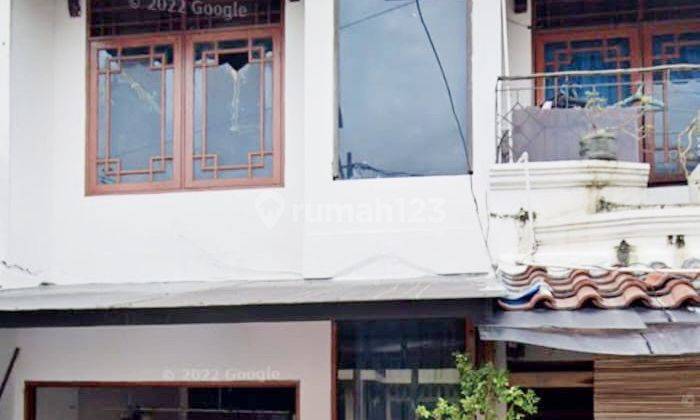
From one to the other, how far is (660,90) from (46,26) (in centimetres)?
570

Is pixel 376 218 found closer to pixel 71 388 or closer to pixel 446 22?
pixel 446 22

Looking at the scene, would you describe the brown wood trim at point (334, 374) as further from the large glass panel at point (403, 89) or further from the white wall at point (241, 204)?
the large glass panel at point (403, 89)

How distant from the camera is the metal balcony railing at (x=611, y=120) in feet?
26.8

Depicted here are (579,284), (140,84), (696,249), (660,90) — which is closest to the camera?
(579,284)

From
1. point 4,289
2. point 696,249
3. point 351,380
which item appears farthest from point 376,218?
point 4,289

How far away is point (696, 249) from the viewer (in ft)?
24.6

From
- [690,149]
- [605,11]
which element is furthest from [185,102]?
[690,149]

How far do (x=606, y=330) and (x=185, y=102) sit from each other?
462cm

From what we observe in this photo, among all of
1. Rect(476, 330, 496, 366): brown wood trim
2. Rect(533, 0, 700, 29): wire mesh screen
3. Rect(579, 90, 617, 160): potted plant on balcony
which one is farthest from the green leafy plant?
Rect(533, 0, 700, 29): wire mesh screen

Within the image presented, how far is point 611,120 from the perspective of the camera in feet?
27.0

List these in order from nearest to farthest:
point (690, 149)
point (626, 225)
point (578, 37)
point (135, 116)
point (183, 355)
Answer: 1. point (626, 225)
2. point (690, 149)
3. point (183, 355)
4. point (578, 37)
5. point (135, 116)

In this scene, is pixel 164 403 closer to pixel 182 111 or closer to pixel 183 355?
pixel 183 355

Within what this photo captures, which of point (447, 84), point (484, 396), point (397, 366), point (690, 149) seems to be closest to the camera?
point (484, 396)

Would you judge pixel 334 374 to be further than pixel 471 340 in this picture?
Yes
